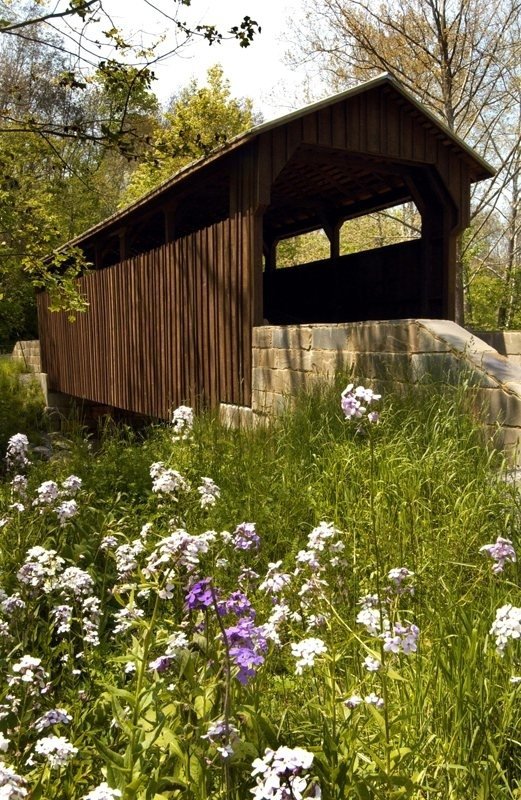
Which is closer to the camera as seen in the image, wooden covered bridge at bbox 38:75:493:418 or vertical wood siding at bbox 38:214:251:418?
wooden covered bridge at bbox 38:75:493:418

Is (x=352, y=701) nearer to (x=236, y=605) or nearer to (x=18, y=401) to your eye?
(x=236, y=605)

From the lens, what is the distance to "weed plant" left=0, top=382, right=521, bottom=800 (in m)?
1.40

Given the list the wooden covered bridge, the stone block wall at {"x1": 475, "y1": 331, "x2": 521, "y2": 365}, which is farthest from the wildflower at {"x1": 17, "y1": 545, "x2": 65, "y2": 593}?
the stone block wall at {"x1": 475, "y1": 331, "x2": 521, "y2": 365}

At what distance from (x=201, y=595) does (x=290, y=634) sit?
1157 mm

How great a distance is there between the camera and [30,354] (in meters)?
16.9

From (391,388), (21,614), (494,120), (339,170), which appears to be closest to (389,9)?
(494,120)

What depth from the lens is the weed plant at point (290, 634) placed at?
140cm

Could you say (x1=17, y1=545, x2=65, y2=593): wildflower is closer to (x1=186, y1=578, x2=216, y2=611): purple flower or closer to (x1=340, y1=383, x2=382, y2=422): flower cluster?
(x1=186, y1=578, x2=216, y2=611): purple flower

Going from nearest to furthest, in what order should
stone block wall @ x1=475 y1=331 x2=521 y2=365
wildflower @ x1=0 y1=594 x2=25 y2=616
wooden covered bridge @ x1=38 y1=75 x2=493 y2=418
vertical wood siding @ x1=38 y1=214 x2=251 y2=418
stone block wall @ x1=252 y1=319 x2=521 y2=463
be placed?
wildflower @ x1=0 y1=594 x2=25 y2=616 → stone block wall @ x1=252 y1=319 x2=521 y2=463 → wooden covered bridge @ x1=38 y1=75 x2=493 y2=418 → stone block wall @ x1=475 y1=331 x2=521 y2=365 → vertical wood siding @ x1=38 y1=214 x2=251 y2=418

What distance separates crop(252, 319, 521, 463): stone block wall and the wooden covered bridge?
49 centimetres

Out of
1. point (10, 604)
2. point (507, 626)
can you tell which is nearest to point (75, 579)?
point (10, 604)

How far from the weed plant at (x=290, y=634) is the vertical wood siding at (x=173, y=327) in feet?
9.72

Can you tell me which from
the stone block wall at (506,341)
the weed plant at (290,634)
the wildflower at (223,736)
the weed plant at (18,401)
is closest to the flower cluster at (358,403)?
the weed plant at (290,634)

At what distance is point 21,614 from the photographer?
2.19 meters
